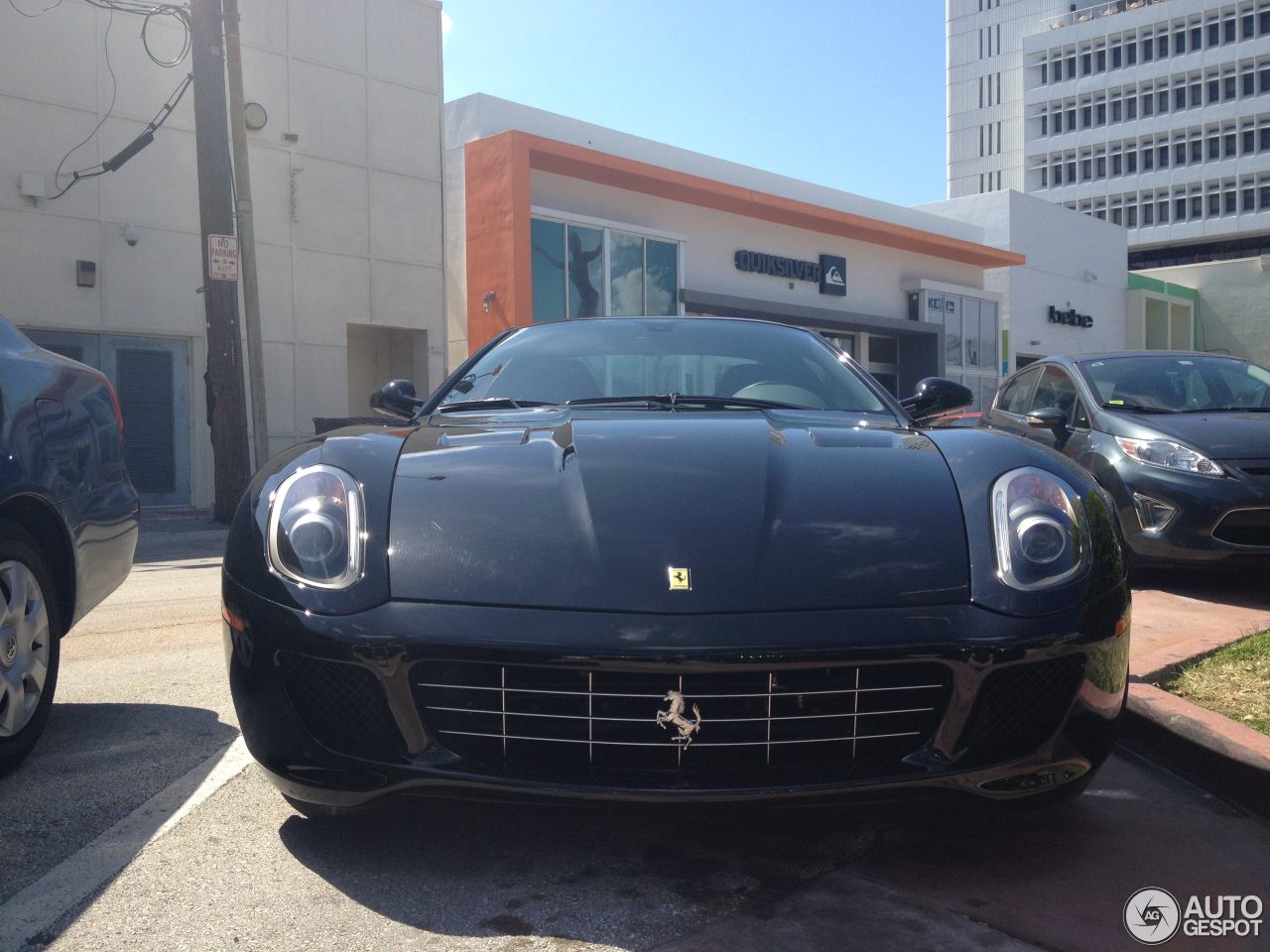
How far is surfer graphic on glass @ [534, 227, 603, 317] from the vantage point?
19688 mm

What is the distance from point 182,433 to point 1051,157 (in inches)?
2717

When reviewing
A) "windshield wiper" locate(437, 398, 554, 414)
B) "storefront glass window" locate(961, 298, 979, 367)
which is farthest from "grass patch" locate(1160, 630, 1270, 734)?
"storefront glass window" locate(961, 298, 979, 367)

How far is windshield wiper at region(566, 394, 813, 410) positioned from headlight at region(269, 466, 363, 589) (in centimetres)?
99

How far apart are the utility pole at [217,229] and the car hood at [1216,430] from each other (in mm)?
7881

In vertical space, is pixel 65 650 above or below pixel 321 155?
below

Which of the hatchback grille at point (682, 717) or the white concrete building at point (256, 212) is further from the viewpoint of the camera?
the white concrete building at point (256, 212)

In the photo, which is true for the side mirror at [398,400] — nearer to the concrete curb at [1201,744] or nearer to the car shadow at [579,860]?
the car shadow at [579,860]

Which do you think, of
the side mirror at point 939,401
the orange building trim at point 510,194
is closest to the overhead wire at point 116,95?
the orange building trim at point 510,194

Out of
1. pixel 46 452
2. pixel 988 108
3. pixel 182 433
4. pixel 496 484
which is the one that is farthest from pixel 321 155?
pixel 988 108

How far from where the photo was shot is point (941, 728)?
2.18 meters

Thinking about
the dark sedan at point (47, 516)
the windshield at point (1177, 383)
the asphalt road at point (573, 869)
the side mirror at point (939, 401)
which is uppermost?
the windshield at point (1177, 383)

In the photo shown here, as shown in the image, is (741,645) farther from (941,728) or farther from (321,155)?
(321,155)

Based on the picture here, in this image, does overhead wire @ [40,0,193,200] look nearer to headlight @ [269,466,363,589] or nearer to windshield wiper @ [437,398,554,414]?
windshield wiper @ [437,398,554,414]

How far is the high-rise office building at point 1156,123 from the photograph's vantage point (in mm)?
64062
